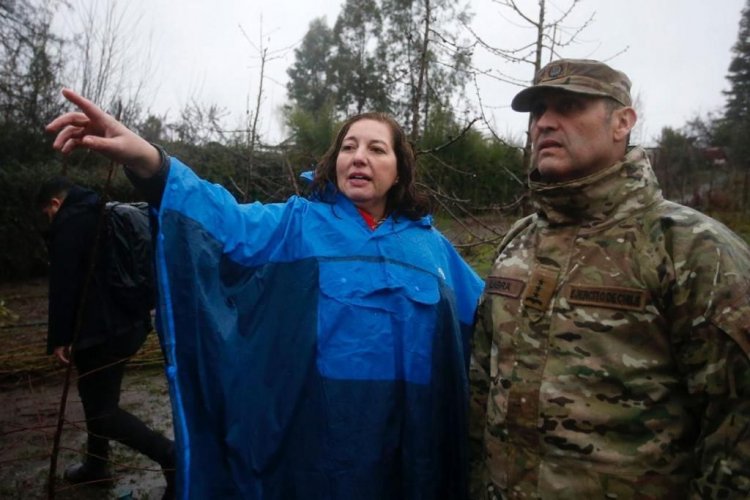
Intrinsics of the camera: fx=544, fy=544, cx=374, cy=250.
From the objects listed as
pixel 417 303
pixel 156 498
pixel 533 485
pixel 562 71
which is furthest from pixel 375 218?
pixel 156 498

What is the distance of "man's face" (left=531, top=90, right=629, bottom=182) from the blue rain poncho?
0.69 metres

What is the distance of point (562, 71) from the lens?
176cm

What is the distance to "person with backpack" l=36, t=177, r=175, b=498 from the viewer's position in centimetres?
322

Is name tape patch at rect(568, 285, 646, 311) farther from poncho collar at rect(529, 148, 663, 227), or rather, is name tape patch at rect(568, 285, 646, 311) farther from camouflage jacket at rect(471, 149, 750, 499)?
poncho collar at rect(529, 148, 663, 227)

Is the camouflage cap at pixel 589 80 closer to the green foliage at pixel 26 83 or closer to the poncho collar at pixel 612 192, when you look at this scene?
the poncho collar at pixel 612 192

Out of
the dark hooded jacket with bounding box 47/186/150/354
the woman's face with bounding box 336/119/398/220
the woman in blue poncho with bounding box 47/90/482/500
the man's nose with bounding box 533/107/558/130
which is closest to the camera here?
the man's nose with bounding box 533/107/558/130

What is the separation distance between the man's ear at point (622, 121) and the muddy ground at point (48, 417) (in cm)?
252

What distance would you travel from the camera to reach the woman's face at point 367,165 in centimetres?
221

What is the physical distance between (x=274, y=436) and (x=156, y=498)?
220 cm

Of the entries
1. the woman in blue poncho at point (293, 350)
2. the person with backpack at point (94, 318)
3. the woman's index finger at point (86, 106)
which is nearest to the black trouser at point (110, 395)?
the person with backpack at point (94, 318)

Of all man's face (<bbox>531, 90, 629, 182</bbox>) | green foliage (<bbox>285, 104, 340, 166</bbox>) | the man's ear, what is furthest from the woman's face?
green foliage (<bbox>285, 104, 340, 166</bbox>)

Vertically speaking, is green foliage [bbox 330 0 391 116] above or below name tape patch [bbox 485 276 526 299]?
above

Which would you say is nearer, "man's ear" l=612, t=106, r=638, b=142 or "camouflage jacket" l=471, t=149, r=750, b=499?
"camouflage jacket" l=471, t=149, r=750, b=499

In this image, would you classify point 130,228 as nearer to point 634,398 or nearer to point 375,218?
point 375,218
